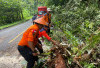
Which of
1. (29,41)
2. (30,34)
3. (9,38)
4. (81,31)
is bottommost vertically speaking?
(9,38)

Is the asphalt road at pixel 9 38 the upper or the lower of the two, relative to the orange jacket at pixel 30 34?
lower

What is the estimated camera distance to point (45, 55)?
342 centimetres

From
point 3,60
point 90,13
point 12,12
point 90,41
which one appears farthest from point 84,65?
point 12,12

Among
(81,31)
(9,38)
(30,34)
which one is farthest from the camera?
(9,38)

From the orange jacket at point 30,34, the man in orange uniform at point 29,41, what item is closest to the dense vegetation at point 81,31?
the man in orange uniform at point 29,41

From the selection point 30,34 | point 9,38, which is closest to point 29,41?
point 30,34

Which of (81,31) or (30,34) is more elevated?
(30,34)

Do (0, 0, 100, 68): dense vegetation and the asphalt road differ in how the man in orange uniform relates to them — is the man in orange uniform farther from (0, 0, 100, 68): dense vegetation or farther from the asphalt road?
the asphalt road

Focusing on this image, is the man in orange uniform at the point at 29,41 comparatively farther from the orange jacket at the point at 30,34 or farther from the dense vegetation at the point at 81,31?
the dense vegetation at the point at 81,31

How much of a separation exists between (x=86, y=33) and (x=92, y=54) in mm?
1710

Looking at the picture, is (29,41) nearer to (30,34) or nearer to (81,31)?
(30,34)

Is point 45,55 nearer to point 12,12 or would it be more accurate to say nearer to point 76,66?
point 76,66

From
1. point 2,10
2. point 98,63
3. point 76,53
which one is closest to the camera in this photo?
point 98,63

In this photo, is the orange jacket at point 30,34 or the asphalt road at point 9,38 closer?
the orange jacket at point 30,34
